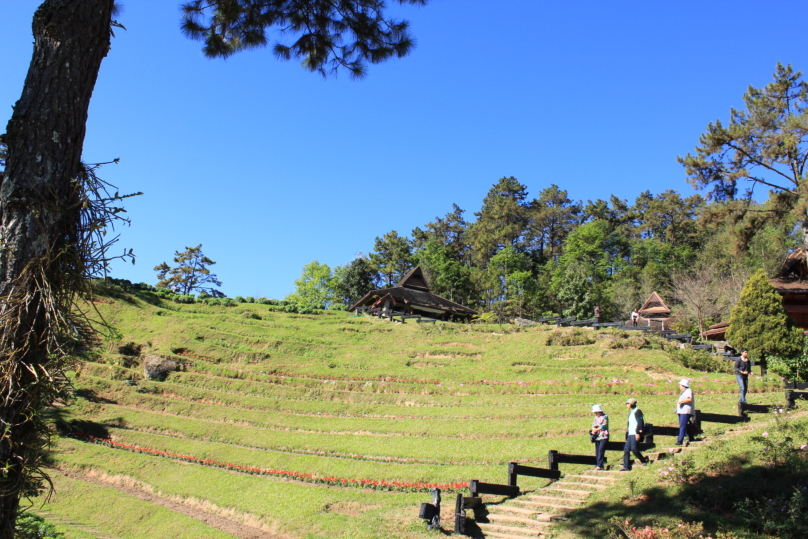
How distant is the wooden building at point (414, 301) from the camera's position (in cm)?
4769

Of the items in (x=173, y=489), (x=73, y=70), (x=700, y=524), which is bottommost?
(x=173, y=489)

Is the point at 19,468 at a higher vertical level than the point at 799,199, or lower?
lower

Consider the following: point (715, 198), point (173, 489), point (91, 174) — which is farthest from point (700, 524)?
point (715, 198)

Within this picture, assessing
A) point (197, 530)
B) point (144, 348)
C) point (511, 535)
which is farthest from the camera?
point (144, 348)

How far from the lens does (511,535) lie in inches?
383

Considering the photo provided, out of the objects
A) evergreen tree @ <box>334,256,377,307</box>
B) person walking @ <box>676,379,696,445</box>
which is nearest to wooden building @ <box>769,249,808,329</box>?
person walking @ <box>676,379,696,445</box>

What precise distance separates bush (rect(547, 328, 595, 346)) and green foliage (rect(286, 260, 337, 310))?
38.2 metres

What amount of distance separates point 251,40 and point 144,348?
1082 inches

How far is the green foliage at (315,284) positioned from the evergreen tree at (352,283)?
→ 0.89 metres

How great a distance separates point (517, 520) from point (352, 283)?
56.3m

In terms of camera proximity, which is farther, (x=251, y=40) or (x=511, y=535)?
(x=511, y=535)

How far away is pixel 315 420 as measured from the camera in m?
21.4

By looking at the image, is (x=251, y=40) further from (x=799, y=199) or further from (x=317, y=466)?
(x=799, y=199)

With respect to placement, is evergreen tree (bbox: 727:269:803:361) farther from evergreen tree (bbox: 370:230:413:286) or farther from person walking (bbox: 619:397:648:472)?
evergreen tree (bbox: 370:230:413:286)
